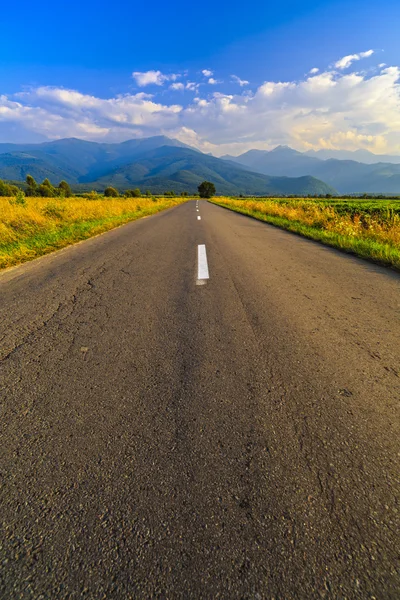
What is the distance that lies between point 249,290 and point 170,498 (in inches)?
114

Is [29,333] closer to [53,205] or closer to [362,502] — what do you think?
[362,502]

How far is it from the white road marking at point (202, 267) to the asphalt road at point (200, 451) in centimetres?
100

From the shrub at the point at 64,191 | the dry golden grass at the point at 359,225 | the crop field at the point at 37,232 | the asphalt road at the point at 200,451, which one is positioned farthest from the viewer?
the shrub at the point at 64,191

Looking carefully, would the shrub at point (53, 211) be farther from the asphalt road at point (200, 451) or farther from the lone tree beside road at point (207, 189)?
the lone tree beside road at point (207, 189)

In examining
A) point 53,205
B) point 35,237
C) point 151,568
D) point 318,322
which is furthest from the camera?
point 53,205

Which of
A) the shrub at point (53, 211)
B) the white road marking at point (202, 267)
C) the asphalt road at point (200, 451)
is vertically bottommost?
the asphalt road at point (200, 451)

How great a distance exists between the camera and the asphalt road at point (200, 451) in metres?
0.97

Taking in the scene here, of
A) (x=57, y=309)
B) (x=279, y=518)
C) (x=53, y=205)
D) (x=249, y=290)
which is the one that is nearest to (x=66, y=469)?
(x=279, y=518)

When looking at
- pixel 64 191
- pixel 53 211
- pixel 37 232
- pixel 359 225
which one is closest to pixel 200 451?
pixel 37 232

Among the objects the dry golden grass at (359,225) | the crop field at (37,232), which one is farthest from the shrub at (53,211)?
the dry golden grass at (359,225)

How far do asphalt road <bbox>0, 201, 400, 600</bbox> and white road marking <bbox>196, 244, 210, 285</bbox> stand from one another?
1.00m

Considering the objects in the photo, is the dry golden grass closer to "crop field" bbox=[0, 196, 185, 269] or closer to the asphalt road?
the asphalt road

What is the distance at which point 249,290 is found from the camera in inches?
147

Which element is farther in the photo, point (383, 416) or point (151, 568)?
point (383, 416)
